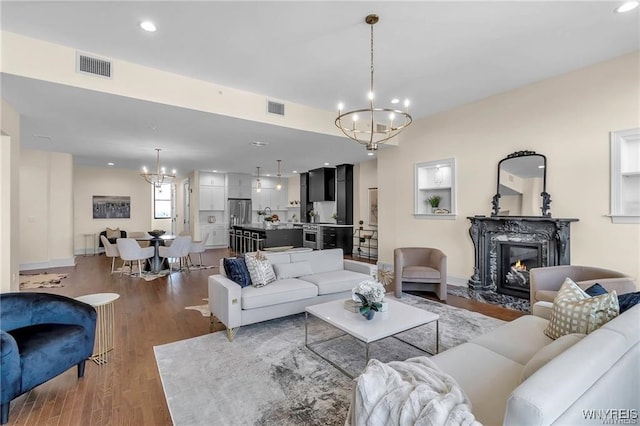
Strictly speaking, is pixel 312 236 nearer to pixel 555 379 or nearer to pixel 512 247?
pixel 512 247

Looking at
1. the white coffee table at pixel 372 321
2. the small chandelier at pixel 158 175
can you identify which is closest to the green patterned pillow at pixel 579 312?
the white coffee table at pixel 372 321

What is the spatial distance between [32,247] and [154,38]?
22.5 feet

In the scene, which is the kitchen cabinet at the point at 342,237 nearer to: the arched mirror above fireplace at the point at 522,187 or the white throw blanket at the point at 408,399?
the arched mirror above fireplace at the point at 522,187

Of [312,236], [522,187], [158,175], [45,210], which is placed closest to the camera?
[522,187]

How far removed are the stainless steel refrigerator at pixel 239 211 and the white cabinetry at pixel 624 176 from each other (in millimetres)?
10002

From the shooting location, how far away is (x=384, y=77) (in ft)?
13.0

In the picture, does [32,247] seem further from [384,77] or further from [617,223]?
[617,223]

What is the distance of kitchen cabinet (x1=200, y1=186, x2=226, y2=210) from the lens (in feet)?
33.7

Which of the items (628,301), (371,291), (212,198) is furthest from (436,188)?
(212,198)

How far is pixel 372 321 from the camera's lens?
8.63ft

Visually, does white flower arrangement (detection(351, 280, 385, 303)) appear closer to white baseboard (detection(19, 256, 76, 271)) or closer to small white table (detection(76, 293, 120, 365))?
small white table (detection(76, 293, 120, 365))

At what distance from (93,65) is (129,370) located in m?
3.27

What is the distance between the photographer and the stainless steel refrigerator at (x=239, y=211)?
36.0 ft

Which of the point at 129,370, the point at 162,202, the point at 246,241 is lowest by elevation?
the point at 129,370
